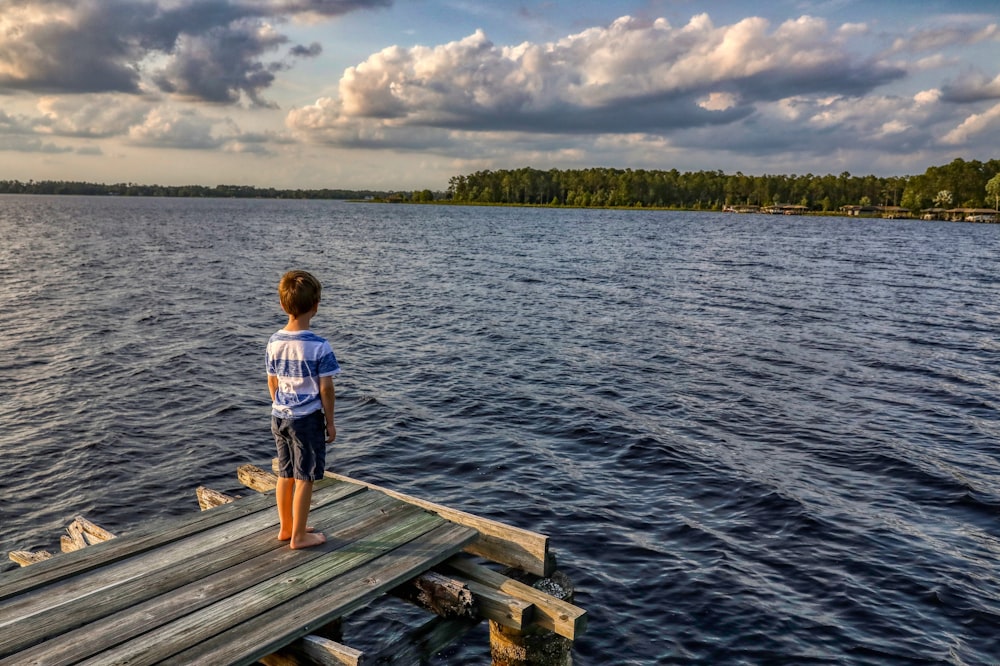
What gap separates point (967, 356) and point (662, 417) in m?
14.5

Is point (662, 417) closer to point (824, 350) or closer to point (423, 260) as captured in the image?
point (824, 350)

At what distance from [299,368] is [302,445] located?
0.74m

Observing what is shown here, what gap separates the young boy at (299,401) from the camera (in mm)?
6219

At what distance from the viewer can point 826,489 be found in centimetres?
1248

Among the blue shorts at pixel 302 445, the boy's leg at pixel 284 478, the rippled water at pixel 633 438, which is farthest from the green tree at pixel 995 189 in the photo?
the boy's leg at pixel 284 478

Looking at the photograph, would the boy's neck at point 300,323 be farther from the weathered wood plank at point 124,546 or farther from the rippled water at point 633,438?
the rippled water at point 633,438

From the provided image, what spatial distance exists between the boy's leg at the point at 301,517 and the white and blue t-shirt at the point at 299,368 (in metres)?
0.67

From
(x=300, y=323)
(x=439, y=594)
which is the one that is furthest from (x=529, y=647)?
(x=300, y=323)

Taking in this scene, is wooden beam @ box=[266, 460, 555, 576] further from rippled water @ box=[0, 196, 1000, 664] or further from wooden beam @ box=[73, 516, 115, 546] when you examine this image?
wooden beam @ box=[73, 516, 115, 546]

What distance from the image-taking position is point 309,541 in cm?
632

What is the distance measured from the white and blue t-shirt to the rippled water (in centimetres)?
368

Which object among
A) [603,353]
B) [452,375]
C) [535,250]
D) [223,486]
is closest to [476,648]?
[223,486]

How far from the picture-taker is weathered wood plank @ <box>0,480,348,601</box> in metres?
5.63

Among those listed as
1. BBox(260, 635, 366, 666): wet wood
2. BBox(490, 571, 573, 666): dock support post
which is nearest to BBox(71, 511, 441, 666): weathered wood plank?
BBox(260, 635, 366, 666): wet wood
